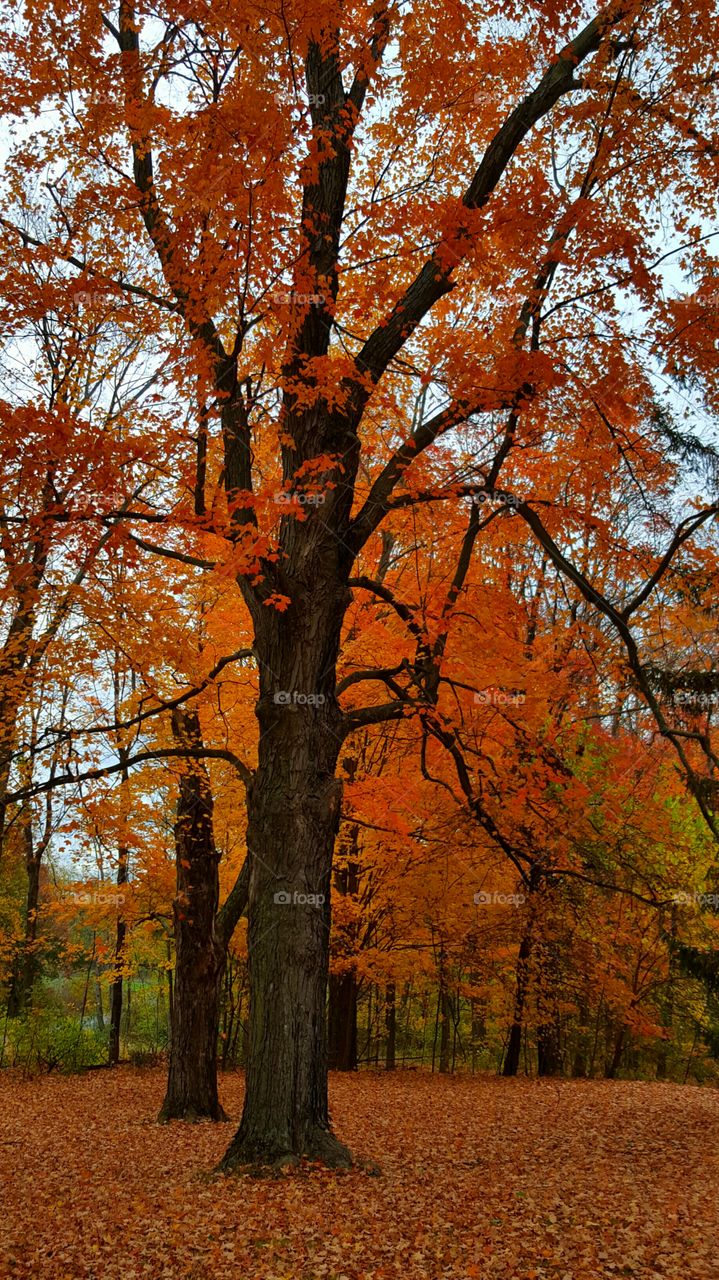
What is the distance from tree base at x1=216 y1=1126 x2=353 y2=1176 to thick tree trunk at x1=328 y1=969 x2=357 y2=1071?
10254 millimetres

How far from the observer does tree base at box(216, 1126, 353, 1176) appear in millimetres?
5492

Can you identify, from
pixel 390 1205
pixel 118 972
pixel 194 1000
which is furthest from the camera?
pixel 118 972

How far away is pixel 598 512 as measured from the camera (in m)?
11.3

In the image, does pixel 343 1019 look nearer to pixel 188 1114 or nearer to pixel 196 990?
→ pixel 188 1114

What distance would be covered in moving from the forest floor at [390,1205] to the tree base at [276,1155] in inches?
3.9

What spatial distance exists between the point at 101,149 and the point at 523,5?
3.45 metres

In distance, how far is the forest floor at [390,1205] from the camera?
13.7 feet

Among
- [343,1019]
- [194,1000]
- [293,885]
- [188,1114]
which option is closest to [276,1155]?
[293,885]

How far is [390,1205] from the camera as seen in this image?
506cm

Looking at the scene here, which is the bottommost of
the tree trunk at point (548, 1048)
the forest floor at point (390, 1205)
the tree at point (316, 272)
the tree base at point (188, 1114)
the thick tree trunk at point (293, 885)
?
the tree trunk at point (548, 1048)

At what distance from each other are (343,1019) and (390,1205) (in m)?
11.7

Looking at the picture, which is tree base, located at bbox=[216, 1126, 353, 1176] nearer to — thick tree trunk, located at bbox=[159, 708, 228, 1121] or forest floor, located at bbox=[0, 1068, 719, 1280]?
forest floor, located at bbox=[0, 1068, 719, 1280]

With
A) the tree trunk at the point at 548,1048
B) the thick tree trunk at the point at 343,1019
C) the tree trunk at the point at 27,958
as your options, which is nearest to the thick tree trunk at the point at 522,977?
the tree trunk at the point at 548,1048

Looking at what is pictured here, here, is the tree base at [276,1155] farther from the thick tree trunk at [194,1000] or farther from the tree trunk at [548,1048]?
the tree trunk at [548,1048]
